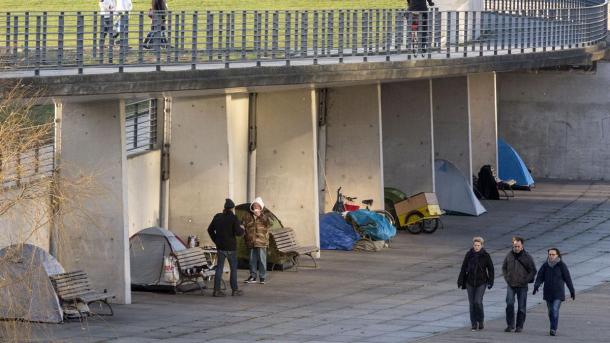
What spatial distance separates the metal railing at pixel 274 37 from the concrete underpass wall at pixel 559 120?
1.65 metres

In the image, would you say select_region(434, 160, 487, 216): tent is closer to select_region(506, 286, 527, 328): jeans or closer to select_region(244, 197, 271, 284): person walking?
select_region(244, 197, 271, 284): person walking

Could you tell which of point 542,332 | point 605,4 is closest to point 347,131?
point 542,332

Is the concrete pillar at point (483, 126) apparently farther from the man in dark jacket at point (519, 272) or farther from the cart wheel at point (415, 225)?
the man in dark jacket at point (519, 272)

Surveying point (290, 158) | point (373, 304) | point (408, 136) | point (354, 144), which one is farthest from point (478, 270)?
point (408, 136)

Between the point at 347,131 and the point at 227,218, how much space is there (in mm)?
10160

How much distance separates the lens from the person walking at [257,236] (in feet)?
91.7

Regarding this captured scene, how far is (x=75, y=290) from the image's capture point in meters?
23.7

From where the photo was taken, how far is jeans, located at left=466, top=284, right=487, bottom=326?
73.8ft

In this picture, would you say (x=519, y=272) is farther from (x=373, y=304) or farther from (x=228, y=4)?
(x=228, y=4)

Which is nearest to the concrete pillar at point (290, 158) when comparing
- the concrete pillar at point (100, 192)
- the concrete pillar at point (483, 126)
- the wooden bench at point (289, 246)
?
the wooden bench at point (289, 246)

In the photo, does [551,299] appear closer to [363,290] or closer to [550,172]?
[363,290]

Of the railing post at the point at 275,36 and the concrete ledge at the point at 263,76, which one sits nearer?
the concrete ledge at the point at 263,76

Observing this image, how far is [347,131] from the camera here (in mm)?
36500

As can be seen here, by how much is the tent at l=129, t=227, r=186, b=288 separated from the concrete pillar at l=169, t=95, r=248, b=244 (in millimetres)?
2320
